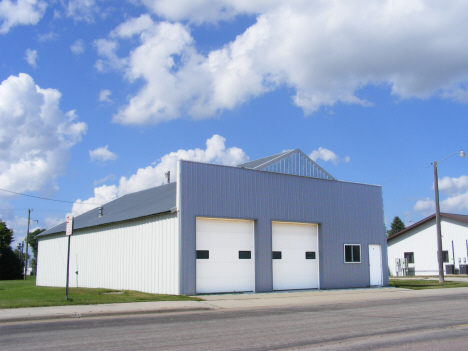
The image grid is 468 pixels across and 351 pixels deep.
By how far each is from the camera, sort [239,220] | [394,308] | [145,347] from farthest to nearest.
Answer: [239,220]
[394,308]
[145,347]

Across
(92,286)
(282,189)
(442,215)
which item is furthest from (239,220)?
(442,215)

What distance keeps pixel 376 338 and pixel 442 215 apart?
42.3 metres

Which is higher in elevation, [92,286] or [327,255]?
[327,255]

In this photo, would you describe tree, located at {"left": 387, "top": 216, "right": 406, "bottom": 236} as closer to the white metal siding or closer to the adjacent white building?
the adjacent white building

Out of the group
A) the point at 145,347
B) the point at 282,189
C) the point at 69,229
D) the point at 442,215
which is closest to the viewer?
the point at 145,347

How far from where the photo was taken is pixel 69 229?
54.4 ft

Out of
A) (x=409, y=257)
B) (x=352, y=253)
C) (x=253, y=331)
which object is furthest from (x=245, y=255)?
(x=409, y=257)

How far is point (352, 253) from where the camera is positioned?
2672 cm

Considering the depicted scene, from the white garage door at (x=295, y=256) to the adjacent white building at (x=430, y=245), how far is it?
85.4 ft

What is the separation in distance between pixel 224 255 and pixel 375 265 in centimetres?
1064

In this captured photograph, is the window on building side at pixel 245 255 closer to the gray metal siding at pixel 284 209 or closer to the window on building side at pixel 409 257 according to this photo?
the gray metal siding at pixel 284 209

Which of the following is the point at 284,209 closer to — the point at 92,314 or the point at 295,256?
the point at 295,256

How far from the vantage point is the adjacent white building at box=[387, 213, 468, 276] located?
152 feet

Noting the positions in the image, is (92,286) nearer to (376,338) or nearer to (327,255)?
(327,255)
